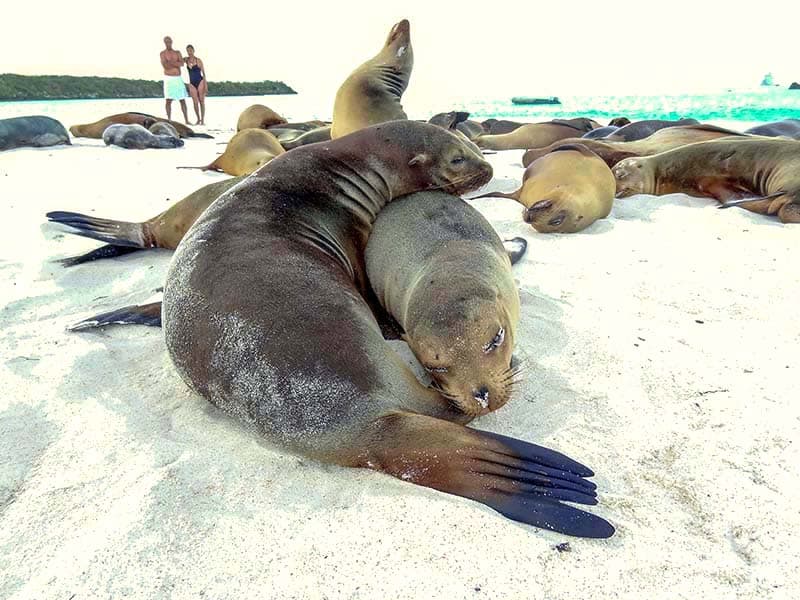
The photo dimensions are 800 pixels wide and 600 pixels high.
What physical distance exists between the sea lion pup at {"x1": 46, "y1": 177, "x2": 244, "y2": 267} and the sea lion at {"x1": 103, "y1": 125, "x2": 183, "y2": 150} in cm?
712

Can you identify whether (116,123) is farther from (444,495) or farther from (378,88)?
(444,495)

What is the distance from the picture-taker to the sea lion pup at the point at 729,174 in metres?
5.20

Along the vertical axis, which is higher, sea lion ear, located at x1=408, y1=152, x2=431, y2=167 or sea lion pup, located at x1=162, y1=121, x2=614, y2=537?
sea lion ear, located at x1=408, y1=152, x2=431, y2=167

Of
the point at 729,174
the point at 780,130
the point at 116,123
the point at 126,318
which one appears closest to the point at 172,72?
the point at 116,123

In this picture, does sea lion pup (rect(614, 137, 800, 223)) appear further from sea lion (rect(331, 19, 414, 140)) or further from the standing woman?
the standing woman

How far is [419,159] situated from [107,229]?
227 centimetres

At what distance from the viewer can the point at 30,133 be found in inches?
426

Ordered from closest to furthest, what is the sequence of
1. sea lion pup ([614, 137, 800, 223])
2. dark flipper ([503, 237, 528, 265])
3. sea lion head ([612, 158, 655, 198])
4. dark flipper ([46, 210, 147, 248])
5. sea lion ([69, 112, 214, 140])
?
dark flipper ([503, 237, 528, 265]), dark flipper ([46, 210, 147, 248]), sea lion pup ([614, 137, 800, 223]), sea lion head ([612, 158, 655, 198]), sea lion ([69, 112, 214, 140])

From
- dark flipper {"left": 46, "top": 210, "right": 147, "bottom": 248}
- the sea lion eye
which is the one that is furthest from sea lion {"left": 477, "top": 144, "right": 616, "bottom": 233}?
dark flipper {"left": 46, "top": 210, "right": 147, "bottom": 248}

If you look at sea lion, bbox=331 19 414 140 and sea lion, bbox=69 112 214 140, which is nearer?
sea lion, bbox=331 19 414 140

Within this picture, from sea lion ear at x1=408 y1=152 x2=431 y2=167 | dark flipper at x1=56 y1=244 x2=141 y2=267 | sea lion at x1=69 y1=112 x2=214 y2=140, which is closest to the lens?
sea lion ear at x1=408 y1=152 x2=431 y2=167

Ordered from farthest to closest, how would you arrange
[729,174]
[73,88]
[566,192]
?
[73,88] → [729,174] → [566,192]

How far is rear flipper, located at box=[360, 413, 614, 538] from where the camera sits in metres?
1.63

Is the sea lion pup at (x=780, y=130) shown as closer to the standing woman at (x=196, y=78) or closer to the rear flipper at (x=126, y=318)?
the rear flipper at (x=126, y=318)
